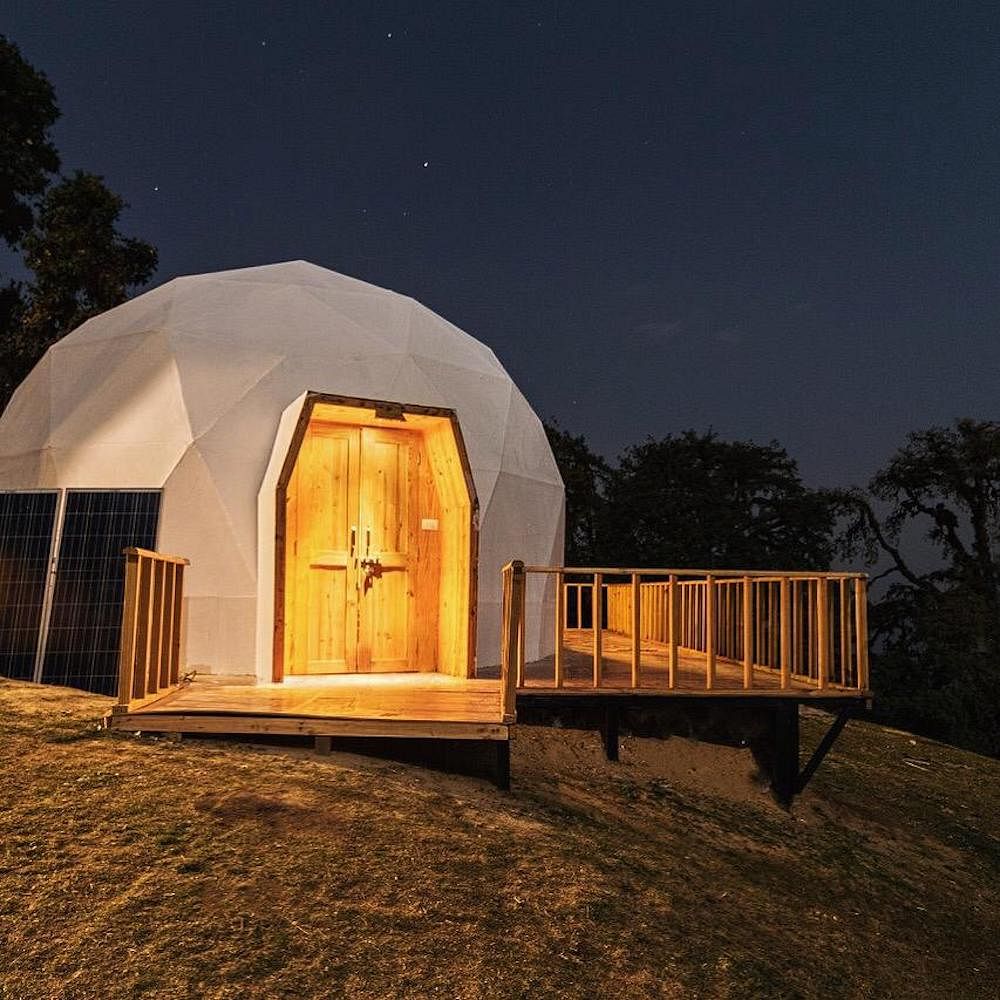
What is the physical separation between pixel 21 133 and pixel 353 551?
14548mm

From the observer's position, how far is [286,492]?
24.5 ft

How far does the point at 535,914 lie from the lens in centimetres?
401

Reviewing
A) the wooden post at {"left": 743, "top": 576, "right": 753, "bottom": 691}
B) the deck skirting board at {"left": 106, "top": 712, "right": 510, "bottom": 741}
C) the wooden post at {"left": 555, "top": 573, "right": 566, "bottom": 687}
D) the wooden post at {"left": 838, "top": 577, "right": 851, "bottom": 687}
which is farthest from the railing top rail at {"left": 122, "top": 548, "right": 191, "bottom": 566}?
the wooden post at {"left": 838, "top": 577, "right": 851, "bottom": 687}

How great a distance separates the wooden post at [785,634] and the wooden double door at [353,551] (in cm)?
360

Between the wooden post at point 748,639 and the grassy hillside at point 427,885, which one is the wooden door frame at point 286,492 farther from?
the wooden post at point 748,639

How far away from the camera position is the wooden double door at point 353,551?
26.4 ft

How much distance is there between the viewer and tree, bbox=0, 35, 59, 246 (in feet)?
53.4

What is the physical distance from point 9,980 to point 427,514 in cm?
598

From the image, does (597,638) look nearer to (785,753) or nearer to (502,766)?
(502,766)

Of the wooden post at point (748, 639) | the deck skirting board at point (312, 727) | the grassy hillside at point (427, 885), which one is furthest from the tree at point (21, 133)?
the wooden post at point (748, 639)

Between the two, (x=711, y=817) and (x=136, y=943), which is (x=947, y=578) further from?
(x=136, y=943)

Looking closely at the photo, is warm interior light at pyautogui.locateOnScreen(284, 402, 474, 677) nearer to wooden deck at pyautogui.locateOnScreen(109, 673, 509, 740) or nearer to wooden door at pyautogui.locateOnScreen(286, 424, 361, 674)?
→ wooden door at pyautogui.locateOnScreen(286, 424, 361, 674)

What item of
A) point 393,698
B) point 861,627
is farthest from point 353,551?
point 861,627

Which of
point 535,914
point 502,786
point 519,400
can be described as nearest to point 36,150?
point 519,400
